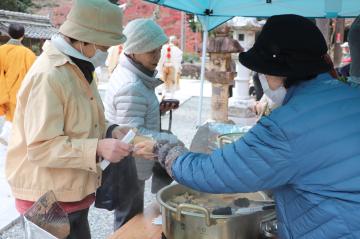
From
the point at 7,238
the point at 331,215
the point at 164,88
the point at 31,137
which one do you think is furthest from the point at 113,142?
the point at 164,88

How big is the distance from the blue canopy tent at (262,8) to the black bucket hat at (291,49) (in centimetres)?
217

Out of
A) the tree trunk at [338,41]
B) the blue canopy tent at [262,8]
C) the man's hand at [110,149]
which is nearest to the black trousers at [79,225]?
the man's hand at [110,149]

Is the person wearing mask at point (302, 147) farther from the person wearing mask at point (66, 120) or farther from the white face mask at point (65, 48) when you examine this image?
the white face mask at point (65, 48)

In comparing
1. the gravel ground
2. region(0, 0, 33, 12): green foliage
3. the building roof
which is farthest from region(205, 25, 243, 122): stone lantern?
region(0, 0, 33, 12): green foliage

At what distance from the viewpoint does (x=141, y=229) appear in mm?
1995

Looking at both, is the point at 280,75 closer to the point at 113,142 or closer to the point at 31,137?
the point at 113,142

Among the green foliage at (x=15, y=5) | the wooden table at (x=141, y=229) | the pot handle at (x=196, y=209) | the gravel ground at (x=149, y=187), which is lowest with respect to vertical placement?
the gravel ground at (x=149, y=187)

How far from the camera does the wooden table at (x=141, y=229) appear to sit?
193cm

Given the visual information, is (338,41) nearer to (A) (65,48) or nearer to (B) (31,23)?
(B) (31,23)

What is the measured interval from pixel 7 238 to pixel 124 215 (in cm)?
155

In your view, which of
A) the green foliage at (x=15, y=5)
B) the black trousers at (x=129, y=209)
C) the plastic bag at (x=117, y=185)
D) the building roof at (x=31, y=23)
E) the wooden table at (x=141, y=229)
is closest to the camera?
the wooden table at (x=141, y=229)

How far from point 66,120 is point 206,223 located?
70cm

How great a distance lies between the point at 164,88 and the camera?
464 inches

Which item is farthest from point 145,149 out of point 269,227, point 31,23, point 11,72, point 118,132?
point 31,23
